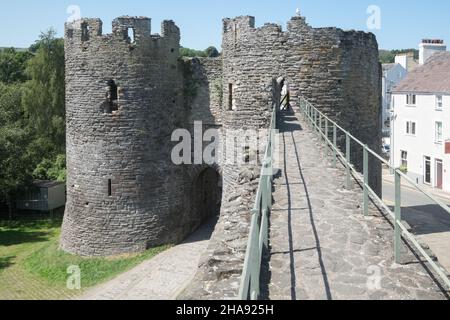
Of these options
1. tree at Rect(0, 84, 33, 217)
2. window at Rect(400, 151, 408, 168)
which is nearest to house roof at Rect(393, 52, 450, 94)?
window at Rect(400, 151, 408, 168)

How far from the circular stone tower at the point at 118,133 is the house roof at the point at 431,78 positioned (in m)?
17.8

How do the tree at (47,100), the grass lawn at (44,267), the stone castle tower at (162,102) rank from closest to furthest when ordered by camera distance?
1. the grass lawn at (44,267)
2. the stone castle tower at (162,102)
3. the tree at (47,100)

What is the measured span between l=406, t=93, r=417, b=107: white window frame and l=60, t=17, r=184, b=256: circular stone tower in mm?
18869

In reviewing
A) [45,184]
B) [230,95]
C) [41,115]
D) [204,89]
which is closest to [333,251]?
[230,95]

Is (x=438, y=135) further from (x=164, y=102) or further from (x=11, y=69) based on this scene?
(x=11, y=69)

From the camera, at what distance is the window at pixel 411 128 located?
31.4m

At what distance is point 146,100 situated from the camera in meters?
17.1

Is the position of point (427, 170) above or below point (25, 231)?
above

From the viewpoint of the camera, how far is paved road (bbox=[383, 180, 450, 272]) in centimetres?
1722

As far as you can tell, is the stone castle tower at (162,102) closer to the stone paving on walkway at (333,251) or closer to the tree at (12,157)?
the tree at (12,157)

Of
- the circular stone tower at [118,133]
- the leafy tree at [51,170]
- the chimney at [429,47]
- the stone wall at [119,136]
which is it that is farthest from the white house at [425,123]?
the leafy tree at [51,170]

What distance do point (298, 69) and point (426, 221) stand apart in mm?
10804

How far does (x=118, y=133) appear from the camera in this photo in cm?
1694
